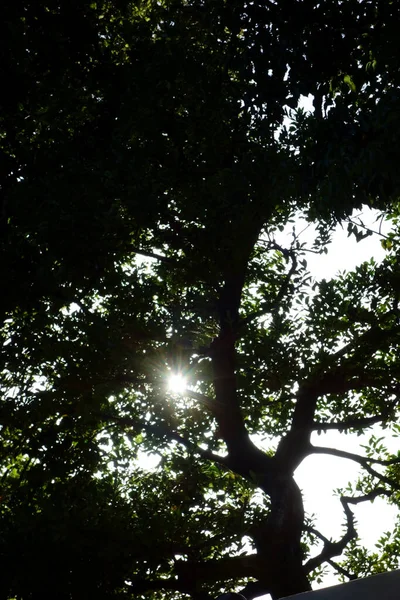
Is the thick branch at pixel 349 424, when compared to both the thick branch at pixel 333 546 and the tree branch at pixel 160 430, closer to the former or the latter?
the thick branch at pixel 333 546

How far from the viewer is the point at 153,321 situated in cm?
1034

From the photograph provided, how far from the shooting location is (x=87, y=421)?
9844 millimetres

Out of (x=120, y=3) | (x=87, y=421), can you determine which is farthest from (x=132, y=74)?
(x=87, y=421)

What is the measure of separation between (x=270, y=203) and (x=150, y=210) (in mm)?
2164

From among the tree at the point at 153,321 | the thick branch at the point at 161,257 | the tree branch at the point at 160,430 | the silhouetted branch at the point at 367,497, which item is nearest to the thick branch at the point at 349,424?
the tree at the point at 153,321

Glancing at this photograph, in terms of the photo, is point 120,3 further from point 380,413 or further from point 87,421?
point 380,413

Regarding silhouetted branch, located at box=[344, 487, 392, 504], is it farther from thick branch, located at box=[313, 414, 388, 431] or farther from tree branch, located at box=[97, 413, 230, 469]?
tree branch, located at box=[97, 413, 230, 469]

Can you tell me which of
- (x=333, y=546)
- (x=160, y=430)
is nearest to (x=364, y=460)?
(x=333, y=546)

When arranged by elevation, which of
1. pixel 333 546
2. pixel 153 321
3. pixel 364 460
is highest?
pixel 153 321

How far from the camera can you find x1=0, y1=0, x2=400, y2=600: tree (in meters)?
9.34

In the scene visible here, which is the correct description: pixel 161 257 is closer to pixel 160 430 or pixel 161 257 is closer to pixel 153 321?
pixel 153 321

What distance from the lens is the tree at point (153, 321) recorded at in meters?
9.34

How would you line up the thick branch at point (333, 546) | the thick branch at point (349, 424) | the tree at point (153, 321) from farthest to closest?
1. the thick branch at point (349, 424)
2. the thick branch at point (333, 546)
3. the tree at point (153, 321)

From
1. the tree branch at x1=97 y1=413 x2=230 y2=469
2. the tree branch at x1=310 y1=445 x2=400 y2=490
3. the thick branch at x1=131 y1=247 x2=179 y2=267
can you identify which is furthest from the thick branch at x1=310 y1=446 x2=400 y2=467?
the thick branch at x1=131 y1=247 x2=179 y2=267
